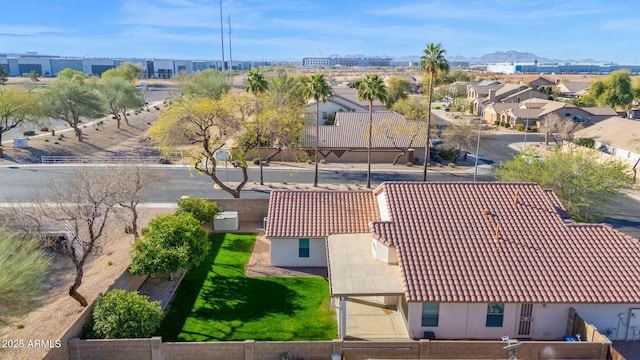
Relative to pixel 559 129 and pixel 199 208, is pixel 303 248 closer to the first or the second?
pixel 199 208

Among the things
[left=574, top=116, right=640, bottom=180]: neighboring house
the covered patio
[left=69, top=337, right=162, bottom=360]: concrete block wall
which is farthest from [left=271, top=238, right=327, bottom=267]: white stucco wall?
[left=574, top=116, right=640, bottom=180]: neighboring house

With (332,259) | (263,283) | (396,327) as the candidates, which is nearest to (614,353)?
(396,327)

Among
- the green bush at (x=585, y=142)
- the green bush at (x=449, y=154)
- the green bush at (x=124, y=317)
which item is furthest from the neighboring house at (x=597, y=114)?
the green bush at (x=124, y=317)

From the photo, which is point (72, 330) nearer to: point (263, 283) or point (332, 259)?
point (263, 283)

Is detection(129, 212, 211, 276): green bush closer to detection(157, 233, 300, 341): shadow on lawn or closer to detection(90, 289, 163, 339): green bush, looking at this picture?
detection(157, 233, 300, 341): shadow on lawn

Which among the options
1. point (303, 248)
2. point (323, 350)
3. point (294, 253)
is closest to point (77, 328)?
point (323, 350)

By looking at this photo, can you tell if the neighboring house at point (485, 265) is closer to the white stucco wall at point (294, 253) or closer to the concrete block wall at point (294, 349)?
the white stucco wall at point (294, 253)

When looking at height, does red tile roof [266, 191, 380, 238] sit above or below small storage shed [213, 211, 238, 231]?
above

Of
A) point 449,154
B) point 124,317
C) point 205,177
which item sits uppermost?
point 449,154
